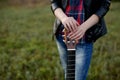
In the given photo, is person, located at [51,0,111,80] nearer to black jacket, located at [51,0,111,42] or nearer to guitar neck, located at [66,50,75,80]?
black jacket, located at [51,0,111,42]

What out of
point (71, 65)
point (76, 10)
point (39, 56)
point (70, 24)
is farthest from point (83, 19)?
point (39, 56)

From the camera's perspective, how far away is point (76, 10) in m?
2.65

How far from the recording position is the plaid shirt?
8.61 feet

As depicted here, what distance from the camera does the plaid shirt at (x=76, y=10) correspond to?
2.62 m

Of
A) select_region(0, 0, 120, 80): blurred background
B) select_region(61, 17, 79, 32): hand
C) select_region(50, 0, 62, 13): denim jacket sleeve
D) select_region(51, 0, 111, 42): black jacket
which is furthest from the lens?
select_region(0, 0, 120, 80): blurred background

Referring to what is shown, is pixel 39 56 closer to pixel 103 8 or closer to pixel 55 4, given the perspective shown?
pixel 55 4

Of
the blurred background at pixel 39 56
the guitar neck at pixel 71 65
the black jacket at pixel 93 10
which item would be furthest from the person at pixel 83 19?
the blurred background at pixel 39 56

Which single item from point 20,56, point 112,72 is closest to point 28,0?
point 20,56

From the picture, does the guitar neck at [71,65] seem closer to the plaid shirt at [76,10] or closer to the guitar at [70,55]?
the guitar at [70,55]

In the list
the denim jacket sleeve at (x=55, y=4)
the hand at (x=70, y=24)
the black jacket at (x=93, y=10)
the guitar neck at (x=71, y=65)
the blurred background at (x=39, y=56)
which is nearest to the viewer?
the hand at (x=70, y=24)

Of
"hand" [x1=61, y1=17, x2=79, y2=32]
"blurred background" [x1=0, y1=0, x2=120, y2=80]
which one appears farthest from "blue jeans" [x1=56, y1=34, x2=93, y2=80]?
"blurred background" [x1=0, y1=0, x2=120, y2=80]

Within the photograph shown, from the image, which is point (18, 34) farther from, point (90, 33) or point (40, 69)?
point (90, 33)

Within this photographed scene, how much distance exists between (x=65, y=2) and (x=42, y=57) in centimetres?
397

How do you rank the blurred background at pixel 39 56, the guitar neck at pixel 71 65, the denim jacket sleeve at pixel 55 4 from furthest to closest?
the blurred background at pixel 39 56, the denim jacket sleeve at pixel 55 4, the guitar neck at pixel 71 65
